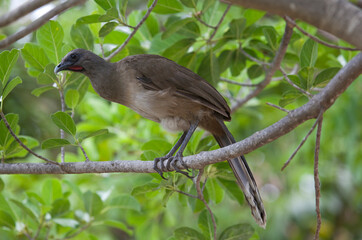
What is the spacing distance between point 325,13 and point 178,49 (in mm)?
1906

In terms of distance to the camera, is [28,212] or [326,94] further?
[28,212]

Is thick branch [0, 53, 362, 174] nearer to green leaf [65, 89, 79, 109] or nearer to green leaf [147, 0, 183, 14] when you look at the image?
green leaf [65, 89, 79, 109]

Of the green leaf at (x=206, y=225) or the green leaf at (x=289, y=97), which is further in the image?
the green leaf at (x=206, y=225)

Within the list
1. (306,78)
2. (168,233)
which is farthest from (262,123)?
(306,78)

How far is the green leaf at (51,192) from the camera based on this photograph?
3.17 meters

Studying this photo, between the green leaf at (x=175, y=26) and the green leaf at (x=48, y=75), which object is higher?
the green leaf at (x=175, y=26)

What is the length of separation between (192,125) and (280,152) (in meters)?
4.19

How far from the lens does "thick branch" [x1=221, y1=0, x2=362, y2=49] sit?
3.73 feet

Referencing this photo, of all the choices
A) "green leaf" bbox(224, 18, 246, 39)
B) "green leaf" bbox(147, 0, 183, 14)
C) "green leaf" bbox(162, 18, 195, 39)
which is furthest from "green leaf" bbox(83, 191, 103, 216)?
"green leaf" bbox(224, 18, 246, 39)

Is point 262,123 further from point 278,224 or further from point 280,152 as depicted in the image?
point 278,224

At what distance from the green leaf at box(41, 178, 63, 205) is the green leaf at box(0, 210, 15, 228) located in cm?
30

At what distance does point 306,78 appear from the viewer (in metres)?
2.36

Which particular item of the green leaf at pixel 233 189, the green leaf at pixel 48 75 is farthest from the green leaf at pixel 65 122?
the green leaf at pixel 233 189

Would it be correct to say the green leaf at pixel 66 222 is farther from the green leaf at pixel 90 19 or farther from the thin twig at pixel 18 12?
the thin twig at pixel 18 12
